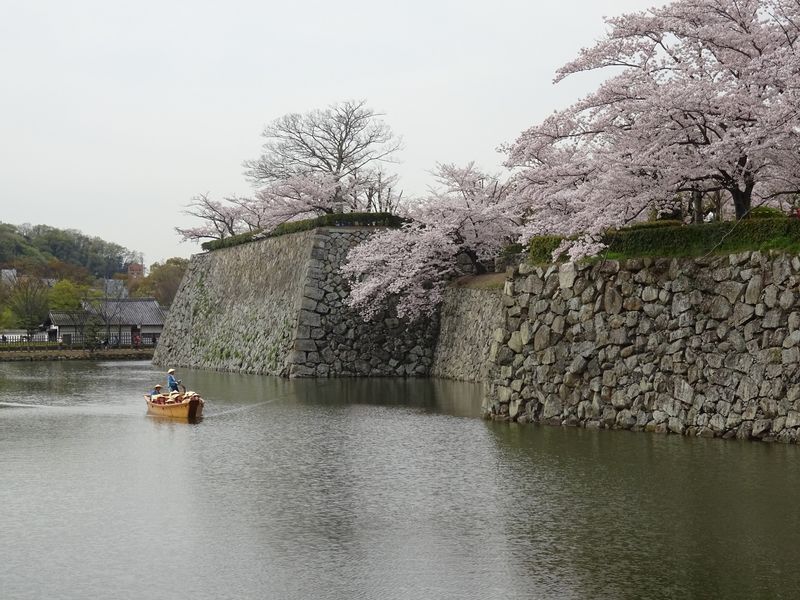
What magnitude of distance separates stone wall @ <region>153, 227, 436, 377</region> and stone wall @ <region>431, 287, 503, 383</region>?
86 centimetres

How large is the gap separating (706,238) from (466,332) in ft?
43.6

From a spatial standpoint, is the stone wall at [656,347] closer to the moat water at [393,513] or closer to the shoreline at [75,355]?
the moat water at [393,513]

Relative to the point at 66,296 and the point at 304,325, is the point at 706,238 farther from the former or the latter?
the point at 66,296

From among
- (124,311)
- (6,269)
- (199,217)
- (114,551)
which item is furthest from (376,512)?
(6,269)

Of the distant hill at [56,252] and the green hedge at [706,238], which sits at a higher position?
the distant hill at [56,252]

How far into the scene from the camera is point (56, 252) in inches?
3455

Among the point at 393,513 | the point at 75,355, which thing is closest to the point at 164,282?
the point at 75,355

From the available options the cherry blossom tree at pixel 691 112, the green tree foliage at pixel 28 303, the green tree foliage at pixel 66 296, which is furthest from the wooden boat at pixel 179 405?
the green tree foliage at pixel 66 296

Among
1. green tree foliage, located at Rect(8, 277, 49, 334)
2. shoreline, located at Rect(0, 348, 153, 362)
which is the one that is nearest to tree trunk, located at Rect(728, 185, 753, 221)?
shoreline, located at Rect(0, 348, 153, 362)

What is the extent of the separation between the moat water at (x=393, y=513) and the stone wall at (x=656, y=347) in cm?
57

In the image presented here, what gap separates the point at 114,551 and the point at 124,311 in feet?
168

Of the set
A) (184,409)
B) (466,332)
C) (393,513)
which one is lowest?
(393,513)

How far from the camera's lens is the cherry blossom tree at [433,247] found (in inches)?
1062

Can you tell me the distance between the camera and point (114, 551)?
7500 mm
